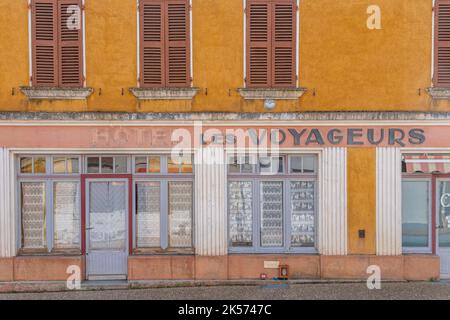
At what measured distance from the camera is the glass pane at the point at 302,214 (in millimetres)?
7941

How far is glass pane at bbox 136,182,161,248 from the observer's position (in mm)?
7902

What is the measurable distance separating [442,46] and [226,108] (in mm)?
4721

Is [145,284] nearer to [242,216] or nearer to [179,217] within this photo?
[179,217]

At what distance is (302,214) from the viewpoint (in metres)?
7.95

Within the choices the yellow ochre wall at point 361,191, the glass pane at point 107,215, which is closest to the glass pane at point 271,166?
the yellow ochre wall at point 361,191

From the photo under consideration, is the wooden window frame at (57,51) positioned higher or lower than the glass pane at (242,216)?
higher

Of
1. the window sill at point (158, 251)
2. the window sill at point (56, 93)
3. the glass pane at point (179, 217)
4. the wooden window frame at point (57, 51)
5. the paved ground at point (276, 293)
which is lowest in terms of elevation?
the paved ground at point (276, 293)

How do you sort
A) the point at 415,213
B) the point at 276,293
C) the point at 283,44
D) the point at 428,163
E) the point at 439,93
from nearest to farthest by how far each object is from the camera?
the point at 276,293 < the point at 439,93 < the point at 428,163 < the point at 283,44 < the point at 415,213

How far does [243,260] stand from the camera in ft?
25.4

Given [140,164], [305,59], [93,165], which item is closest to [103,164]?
[93,165]

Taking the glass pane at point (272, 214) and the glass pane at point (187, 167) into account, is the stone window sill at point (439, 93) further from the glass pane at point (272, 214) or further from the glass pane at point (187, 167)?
the glass pane at point (187, 167)

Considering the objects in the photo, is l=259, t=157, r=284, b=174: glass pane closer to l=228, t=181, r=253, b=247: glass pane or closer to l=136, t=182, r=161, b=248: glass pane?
l=228, t=181, r=253, b=247: glass pane

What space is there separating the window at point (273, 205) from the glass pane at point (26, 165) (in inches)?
168
